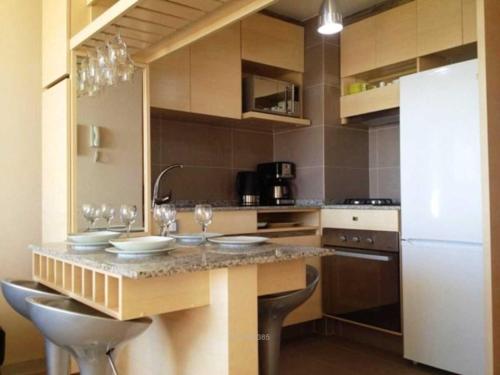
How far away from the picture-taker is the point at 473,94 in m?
2.42

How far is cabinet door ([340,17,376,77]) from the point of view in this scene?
3.46m

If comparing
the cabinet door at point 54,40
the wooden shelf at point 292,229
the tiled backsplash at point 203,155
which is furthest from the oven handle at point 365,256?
the cabinet door at point 54,40

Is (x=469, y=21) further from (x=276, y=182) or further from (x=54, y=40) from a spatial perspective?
(x=54, y=40)

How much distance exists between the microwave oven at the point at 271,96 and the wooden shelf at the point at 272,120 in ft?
0.13

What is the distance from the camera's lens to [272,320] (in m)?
1.70

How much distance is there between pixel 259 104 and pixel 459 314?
1.97 m

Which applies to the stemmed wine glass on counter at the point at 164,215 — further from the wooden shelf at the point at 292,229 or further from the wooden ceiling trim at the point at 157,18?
the wooden shelf at the point at 292,229

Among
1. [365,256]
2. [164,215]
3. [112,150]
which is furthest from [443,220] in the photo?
[112,150]

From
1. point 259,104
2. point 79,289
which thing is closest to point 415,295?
point 259,104

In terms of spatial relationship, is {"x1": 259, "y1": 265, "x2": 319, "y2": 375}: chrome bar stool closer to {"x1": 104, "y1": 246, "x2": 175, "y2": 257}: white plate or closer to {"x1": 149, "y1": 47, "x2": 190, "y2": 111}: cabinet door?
{"x1": 104, "y1": 246, "x2": 175, "y2": 257}: white plate

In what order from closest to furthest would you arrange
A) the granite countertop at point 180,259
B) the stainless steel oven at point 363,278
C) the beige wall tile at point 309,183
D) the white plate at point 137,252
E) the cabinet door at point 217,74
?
1. the granite countertop at point 180,259
2. the white plate at point 137,252
3. the stainless steel oven at point 363,278
4. the cabinet door at point 217,74
5. the beige wall tile at point 309,183

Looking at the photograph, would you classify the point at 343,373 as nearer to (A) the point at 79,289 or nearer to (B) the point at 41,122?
(A) the point at 79,289

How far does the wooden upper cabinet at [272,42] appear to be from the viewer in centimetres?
339

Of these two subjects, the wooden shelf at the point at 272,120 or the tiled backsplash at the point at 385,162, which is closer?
the wooden shelf at the point at 272,120
